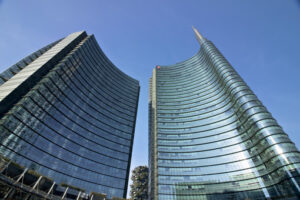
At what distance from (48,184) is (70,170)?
39.3 ft

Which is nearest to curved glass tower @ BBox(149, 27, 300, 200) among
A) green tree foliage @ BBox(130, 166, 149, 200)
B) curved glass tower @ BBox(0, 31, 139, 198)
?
green tree foliage @ BBox(130, 166, 149, 200)

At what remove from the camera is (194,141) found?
7338cm

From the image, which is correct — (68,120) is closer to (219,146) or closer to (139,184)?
(139,184)

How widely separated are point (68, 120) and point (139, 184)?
47.7 meters

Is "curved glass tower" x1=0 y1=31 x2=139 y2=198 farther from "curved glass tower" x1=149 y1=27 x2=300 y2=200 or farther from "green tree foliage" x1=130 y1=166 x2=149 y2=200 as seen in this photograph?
"curved glass tower" x1=149 y1=27 x2=300 y2=200

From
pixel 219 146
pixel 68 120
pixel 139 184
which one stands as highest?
pixel 68 120

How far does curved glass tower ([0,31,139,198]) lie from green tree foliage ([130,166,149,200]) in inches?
464

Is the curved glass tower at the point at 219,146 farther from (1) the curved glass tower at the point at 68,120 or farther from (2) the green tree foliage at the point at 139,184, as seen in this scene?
(1) the curved glass tower at the point at 68,120

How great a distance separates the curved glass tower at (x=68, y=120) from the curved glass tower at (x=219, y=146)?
20730 millimetres

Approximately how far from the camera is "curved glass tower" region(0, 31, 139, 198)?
47469mm

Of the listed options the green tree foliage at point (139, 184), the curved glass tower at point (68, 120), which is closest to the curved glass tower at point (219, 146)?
the green tree foliage at point (139, 184)

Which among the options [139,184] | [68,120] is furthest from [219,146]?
[68,120]

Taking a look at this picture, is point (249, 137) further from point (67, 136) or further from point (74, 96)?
point (74, 96)

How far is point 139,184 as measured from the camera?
7775 cm
